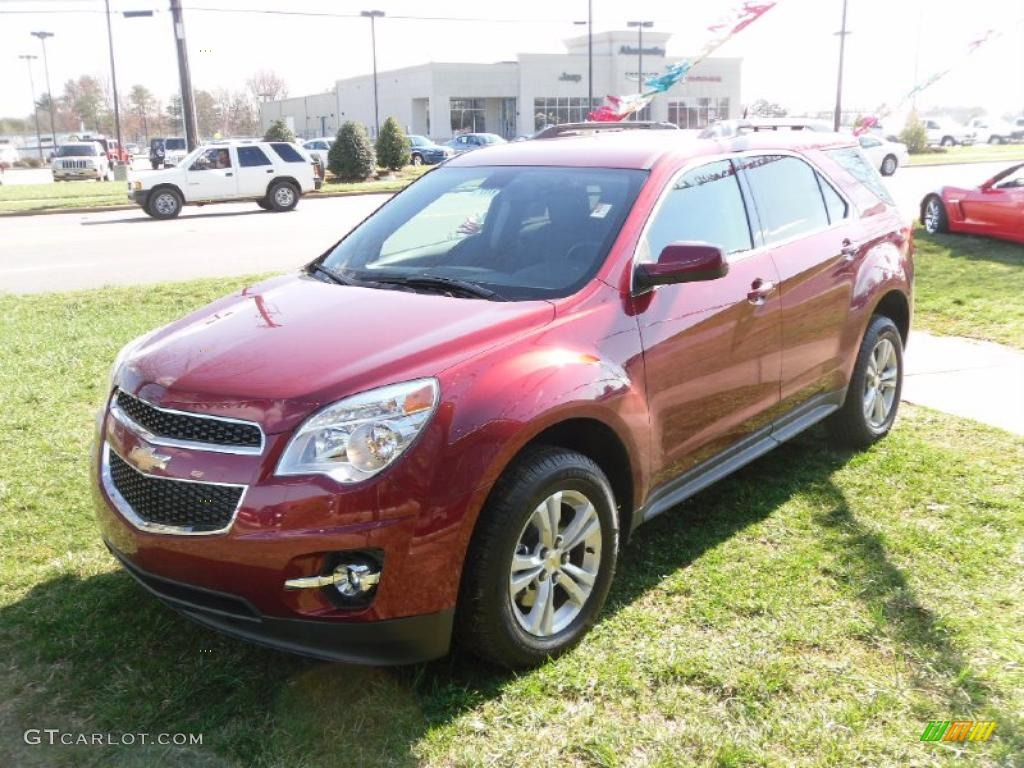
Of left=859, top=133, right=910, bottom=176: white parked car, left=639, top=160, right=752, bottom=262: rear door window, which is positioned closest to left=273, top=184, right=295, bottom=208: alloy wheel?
left=859, top=133, right=910, bottom=176: white parked car

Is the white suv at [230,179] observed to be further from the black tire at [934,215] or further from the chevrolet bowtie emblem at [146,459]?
the chevrolet bowtie emblem at [146,459]

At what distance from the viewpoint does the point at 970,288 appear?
10102 mm

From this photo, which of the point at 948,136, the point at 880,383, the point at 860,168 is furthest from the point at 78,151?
the point at 948,136

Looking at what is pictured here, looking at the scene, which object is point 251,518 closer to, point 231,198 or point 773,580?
point 773,580

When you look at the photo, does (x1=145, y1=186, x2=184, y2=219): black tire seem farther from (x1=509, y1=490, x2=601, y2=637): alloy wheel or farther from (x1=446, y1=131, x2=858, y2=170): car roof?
(x1=509, y1=490, x2=601, y2=637): alloy wheel

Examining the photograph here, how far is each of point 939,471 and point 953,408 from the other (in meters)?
1.33

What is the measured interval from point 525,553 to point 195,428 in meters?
1.16

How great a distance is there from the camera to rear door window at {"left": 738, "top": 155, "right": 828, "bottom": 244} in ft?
14.9

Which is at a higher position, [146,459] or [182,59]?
[182,59]

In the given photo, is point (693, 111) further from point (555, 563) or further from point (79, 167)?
point (555, 563)

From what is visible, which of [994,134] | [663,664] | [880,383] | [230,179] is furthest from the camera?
[994,134]

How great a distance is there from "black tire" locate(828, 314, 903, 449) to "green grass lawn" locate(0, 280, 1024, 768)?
55 cm

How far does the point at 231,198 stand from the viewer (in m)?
22.6

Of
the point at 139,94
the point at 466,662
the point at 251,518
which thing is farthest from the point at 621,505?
the point at 139,94
